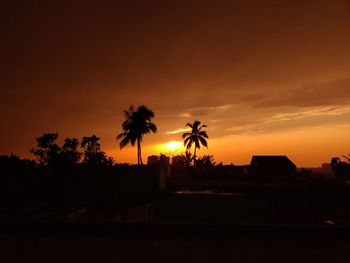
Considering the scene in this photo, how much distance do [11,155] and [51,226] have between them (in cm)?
2635

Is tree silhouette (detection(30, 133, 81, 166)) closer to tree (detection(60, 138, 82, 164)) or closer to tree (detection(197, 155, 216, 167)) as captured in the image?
tree (detection(60, 138, 82, 164))

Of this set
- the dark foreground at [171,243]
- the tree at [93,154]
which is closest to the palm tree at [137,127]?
the tree at [93,154]

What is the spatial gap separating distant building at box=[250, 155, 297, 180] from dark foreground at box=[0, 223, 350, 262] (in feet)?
141

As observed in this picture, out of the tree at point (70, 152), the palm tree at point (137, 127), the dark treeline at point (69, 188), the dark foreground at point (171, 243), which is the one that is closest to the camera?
the dark foreground at point (171, 243)

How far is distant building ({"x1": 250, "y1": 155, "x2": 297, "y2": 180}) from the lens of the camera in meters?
46.3

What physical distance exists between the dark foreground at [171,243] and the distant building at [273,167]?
4308 centimetres

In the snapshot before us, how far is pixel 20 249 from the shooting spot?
13.6 feet

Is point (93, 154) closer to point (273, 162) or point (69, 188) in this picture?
point (69, 188)

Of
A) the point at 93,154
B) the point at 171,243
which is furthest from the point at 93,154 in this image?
the point at 171,243

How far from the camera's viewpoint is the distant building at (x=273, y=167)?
46344mm

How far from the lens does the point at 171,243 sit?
4.15 metres

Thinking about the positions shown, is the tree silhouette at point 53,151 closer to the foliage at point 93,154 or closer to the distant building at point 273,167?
the foliage at point 93,154

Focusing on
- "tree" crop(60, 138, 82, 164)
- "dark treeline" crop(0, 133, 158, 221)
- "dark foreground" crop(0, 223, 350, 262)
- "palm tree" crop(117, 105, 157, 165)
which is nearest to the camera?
"dark foreground" crop(0, 223, 350, 262)

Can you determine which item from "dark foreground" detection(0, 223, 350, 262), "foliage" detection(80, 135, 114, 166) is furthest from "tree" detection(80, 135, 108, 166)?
"dark foreground" detection(0, 223, 350, 262)
